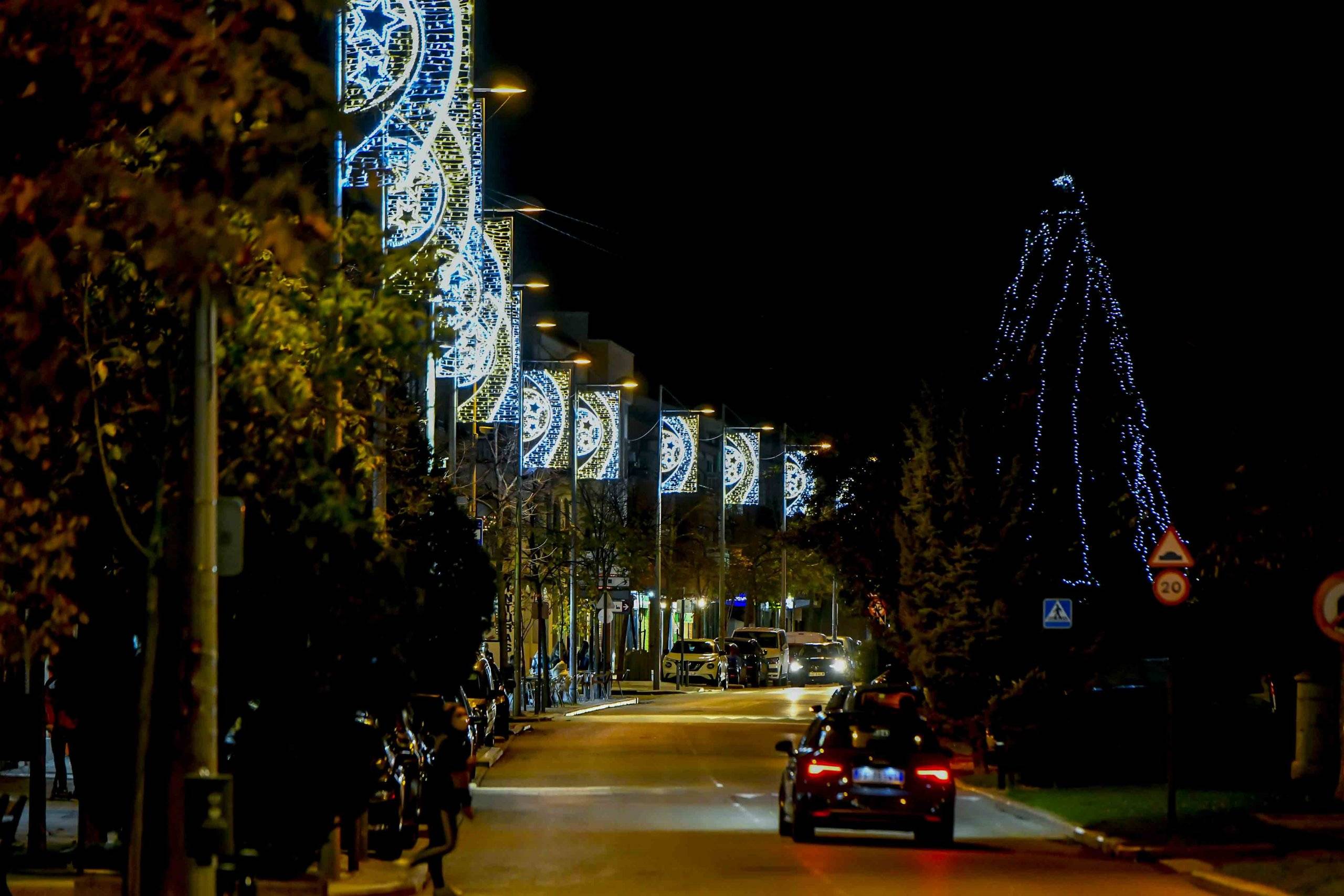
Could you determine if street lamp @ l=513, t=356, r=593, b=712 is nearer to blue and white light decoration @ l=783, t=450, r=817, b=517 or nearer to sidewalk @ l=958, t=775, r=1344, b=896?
blue and white light decoration @ l=783, t=450, r=817, b=517

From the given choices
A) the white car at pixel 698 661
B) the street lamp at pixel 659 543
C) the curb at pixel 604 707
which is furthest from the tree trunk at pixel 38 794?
the white car at pixel 698 661

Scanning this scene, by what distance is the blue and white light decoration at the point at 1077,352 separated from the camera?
3594cm

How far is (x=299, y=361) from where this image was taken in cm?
1450

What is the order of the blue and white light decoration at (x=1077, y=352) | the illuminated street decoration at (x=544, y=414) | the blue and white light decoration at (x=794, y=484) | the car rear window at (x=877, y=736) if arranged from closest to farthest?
the car rear window at (x=877, y=736)
the blue and white light decoration at (x=1077, y=352)
the illuminated street decoration at (x=544, y=414)
the blue and white light decoration at (x=794, y=484)

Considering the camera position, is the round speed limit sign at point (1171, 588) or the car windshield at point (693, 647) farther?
the car windshield at point (693, 647)

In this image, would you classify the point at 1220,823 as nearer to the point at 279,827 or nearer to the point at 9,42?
the point at 279,827

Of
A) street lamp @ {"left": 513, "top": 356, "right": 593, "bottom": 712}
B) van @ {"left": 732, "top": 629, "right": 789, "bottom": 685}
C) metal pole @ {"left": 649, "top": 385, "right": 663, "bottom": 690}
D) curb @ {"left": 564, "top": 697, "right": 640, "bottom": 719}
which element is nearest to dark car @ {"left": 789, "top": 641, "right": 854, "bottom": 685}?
van @ {"left": 732, "top": 629, "right": 789, "bottom": 685}

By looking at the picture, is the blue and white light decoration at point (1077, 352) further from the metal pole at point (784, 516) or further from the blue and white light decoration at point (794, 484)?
Answer: the blue and white light decoration at point (794, 484)

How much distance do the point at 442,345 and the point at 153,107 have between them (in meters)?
4.73

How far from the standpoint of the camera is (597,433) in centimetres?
5706

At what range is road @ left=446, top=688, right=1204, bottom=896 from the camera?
18438mm

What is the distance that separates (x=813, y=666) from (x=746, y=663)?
174 inches

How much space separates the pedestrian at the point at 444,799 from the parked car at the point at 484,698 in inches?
704

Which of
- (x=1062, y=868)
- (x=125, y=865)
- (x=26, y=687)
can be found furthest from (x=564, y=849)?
(x=125, y=865)
